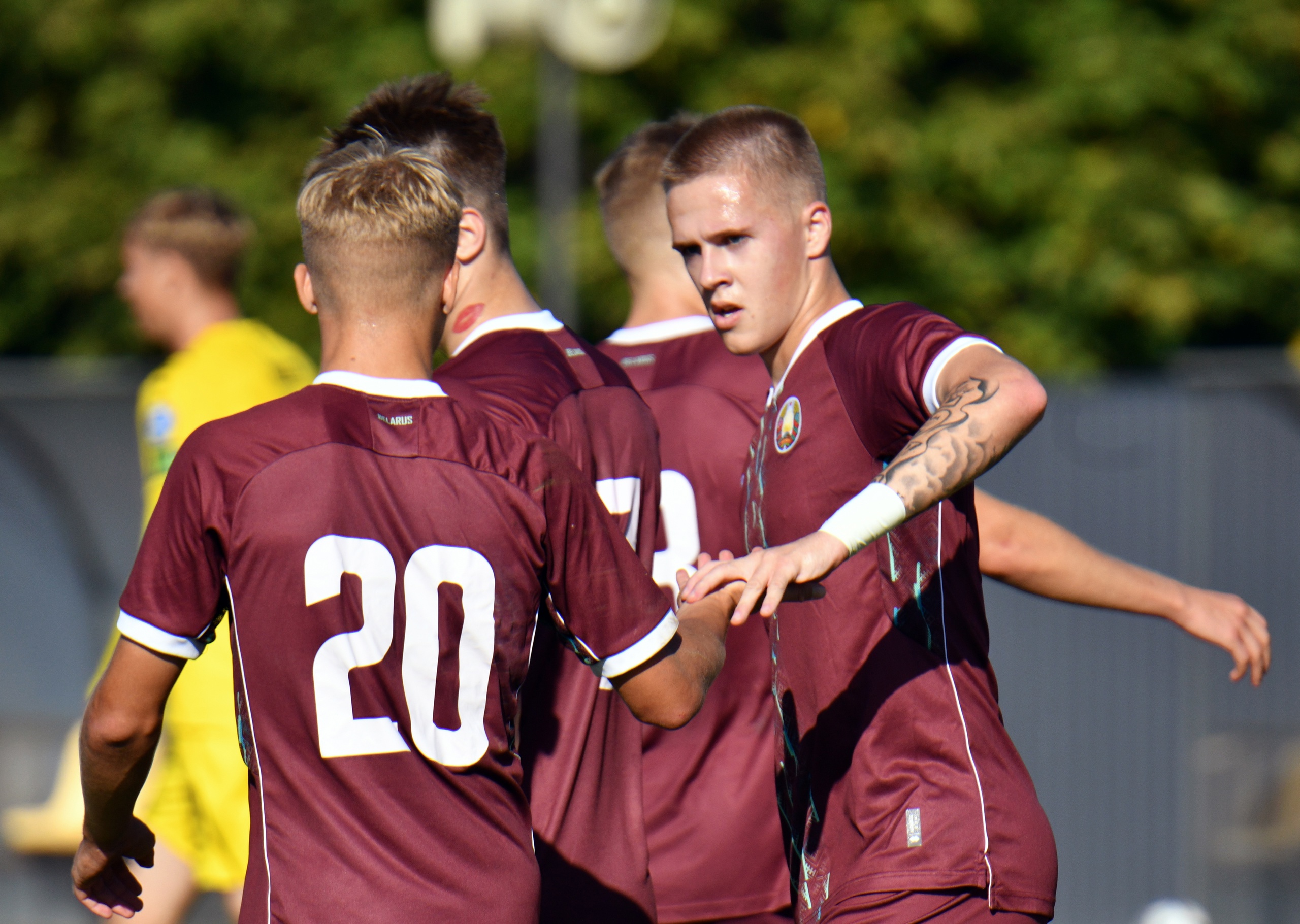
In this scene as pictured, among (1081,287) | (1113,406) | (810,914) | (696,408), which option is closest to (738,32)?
(1081,287)

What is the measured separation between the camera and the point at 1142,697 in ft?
28.0

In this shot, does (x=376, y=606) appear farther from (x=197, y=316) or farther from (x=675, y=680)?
(x=197, y=316)

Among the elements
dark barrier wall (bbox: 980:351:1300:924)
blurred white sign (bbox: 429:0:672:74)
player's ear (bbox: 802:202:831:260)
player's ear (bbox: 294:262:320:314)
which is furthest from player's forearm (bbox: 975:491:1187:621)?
blurred white sign (bbox: 429:0:672:74)

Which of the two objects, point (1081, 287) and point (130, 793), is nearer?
point (130, 793)

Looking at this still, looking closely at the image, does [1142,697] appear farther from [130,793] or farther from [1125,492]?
[130,793]

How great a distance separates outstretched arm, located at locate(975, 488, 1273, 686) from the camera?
3.41 meters

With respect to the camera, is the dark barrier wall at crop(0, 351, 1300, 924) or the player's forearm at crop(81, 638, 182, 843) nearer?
the player's forearm at crop(81, 638, 182, 843)

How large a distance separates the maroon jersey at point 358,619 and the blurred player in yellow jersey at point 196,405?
2407mm

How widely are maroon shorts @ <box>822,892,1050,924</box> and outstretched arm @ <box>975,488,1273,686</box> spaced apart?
0.89 meters

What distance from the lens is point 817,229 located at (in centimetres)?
324

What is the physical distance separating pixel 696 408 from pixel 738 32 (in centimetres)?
1067

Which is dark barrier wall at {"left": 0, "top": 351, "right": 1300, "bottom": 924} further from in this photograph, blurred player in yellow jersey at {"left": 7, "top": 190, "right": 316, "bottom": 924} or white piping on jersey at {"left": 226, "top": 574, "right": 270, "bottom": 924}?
white piping on jersey at {"left": 226, "top": 574, "right": 270, "bottom": 924}

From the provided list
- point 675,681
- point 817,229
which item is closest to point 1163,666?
point 817,229

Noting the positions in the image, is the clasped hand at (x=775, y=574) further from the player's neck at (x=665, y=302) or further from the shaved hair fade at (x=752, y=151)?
the player's neck at (x=665, y=302)
